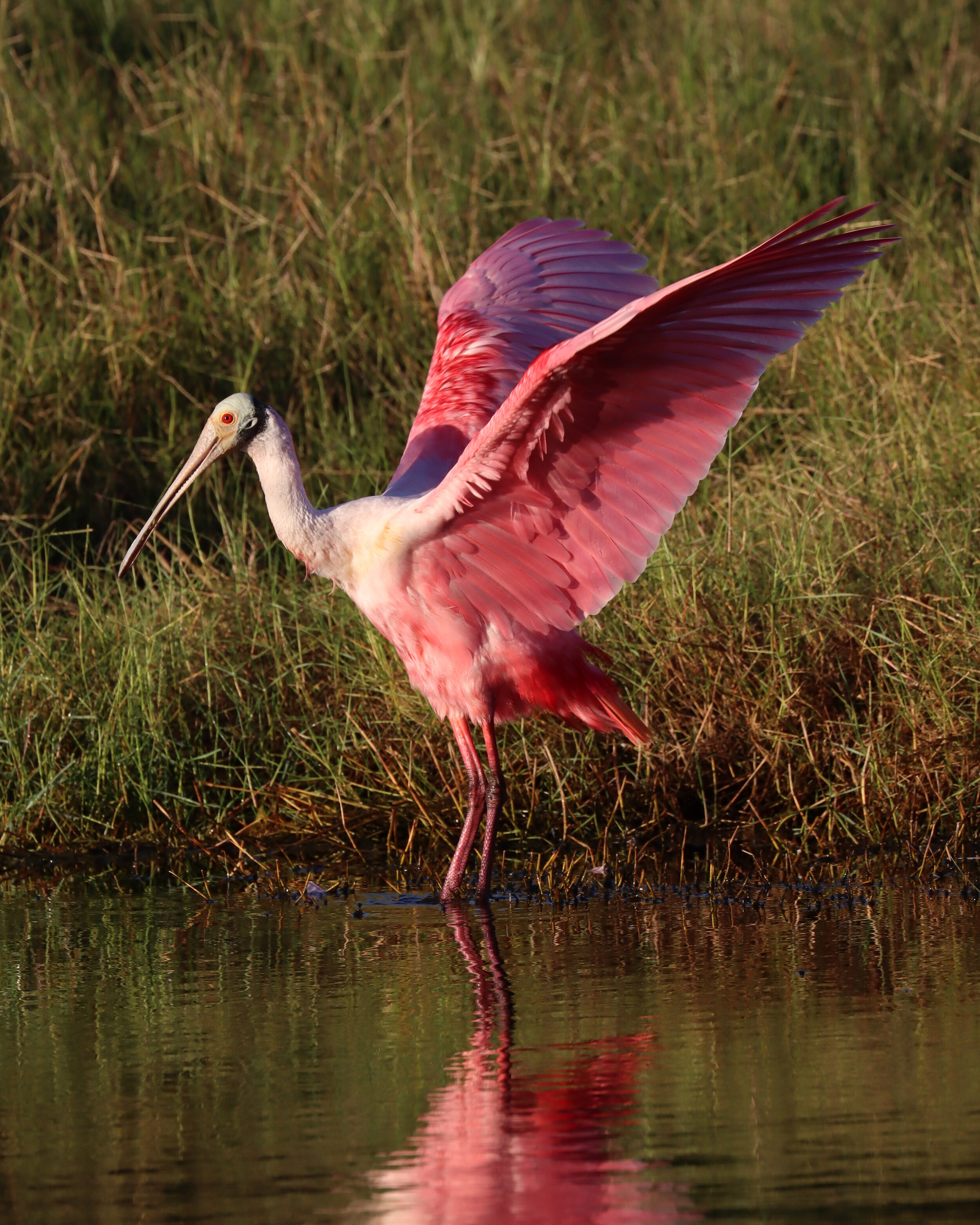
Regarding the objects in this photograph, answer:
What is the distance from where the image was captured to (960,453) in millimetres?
7328

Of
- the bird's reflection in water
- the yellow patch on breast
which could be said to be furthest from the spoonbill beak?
the bird's reflection in water

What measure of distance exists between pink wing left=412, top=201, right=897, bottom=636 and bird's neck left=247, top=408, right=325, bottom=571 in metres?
0.36

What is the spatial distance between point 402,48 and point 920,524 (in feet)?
18.9

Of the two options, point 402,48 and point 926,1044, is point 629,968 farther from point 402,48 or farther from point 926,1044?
point 402,48

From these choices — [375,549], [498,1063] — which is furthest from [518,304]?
[498,1063]

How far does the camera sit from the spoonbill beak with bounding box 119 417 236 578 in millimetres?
6391

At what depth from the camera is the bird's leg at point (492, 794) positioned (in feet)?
18.9

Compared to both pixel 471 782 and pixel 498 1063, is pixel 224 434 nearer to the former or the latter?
pixel 471 782

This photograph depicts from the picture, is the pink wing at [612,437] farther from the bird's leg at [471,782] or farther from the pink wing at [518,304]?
the pink wing at [518,304]

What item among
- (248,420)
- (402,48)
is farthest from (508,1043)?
(402,48)

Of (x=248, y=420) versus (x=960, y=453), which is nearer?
(x=248, y=420)

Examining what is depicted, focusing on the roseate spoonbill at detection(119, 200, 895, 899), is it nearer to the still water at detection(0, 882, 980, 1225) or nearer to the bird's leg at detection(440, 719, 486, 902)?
the bird's leg at detection(440, 719, 486, 902)

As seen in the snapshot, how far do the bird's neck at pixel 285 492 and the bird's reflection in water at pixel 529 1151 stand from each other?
6.92ft

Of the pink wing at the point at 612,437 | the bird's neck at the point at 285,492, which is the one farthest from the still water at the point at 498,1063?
the bird's neck at the point at 285,492
